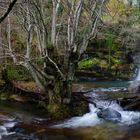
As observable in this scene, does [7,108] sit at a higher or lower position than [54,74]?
lower

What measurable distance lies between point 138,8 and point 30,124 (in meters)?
25.8

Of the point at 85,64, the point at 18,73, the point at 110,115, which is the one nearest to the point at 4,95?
the point at 18,73

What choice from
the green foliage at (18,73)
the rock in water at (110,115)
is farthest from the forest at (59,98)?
the green foliage at (18,73)

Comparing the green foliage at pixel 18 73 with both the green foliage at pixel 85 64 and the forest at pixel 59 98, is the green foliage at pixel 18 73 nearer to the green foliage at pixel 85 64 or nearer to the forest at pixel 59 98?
the forest at pixel 59 98

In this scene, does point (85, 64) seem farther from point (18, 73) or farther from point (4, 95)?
point (4, 95)

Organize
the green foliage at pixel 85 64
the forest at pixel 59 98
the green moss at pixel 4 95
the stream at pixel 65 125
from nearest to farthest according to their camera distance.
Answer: the stream at pixel 65 125 < the forest at pixel 59 98 < the green moss at pixel 4 95 < the green foliage at pixel 85 64

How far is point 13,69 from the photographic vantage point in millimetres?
Result: 20219

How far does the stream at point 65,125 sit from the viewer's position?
402 inches

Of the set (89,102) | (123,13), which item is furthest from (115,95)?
(123,13)

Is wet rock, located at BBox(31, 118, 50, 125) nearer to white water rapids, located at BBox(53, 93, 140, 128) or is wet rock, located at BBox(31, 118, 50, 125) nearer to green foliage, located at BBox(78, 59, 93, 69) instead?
white water rapids, located at BBox(53, 93, 140, 128)

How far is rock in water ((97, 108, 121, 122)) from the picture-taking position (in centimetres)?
1252

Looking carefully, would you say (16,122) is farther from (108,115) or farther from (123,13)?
(123,13)

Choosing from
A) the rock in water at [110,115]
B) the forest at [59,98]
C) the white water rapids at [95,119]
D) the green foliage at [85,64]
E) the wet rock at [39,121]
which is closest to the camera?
the forest at [59,98]

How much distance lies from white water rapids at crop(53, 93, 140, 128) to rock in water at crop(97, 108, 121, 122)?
0.54ft
